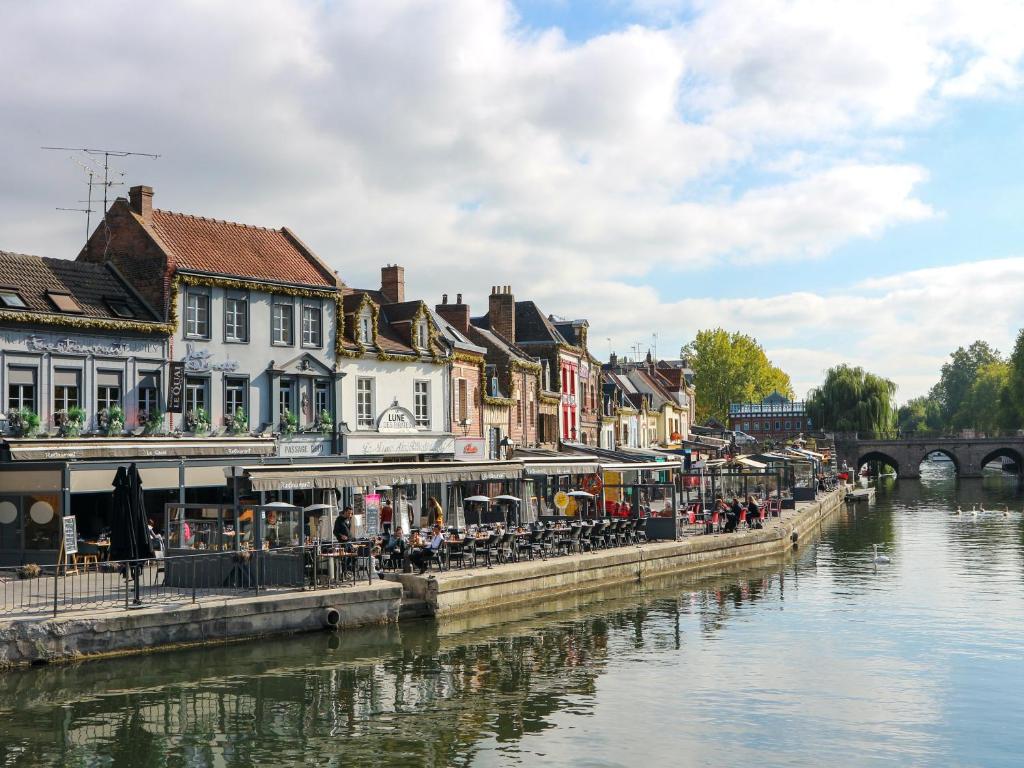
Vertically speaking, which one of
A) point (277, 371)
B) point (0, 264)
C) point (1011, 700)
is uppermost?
point (0, 264)

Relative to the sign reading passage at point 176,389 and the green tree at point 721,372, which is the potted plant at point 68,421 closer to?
the sign reading passage at point 176,389

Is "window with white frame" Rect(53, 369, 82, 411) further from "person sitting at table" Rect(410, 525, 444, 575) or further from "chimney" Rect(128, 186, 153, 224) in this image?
"person sitting at table" Rect(410, 525, 444, 575)

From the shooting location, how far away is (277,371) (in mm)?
36875

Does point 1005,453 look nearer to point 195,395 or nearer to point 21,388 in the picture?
point 195,395

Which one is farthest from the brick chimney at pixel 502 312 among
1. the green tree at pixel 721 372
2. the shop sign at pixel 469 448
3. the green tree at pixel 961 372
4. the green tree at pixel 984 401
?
the green tree at pixel 961 372

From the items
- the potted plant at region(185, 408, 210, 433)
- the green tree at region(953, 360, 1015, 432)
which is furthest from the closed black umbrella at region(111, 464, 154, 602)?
the green tree at region(953, 360, 1015, 432)

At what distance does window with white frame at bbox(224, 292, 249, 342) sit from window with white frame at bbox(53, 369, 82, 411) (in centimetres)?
562

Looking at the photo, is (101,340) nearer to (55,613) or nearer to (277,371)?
(277,371)

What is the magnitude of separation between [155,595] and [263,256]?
714 inches

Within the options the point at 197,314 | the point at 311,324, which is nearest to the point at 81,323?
the point at 197,314

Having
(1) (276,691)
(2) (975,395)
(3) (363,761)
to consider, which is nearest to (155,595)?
(1) (276,691)

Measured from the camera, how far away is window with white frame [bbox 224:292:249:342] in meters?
35.7

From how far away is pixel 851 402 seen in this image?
115250mm

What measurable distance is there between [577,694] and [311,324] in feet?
73.7
